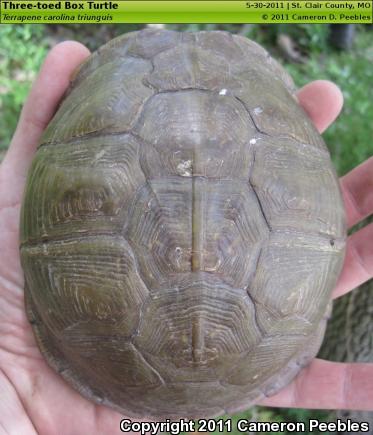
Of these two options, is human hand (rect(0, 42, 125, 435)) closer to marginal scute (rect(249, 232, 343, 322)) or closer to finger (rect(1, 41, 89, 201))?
finger (rect(1, 41, 89, 201))

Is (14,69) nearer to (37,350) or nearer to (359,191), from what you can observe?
(37,350)

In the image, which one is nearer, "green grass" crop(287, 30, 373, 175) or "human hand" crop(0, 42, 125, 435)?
"human hand" crop(0, 42, 125, 435)

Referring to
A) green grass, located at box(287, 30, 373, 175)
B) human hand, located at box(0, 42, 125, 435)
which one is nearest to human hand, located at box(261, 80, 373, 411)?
green grass, located at box(287, 30, 373, 175)

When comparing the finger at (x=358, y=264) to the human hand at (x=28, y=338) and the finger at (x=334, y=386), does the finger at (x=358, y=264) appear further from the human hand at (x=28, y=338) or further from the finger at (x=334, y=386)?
the human hand at (x=28, y=338)

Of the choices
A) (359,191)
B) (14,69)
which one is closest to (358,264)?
(359,191)

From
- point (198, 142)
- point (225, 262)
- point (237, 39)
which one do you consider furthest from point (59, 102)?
point (225, 262)

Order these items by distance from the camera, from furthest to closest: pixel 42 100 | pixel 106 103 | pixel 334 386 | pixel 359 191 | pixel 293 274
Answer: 1. pixel 359 191
2. pixel 42 100
3. pixel 334 386
4. pixel 106 103
5. pixel 293 274
